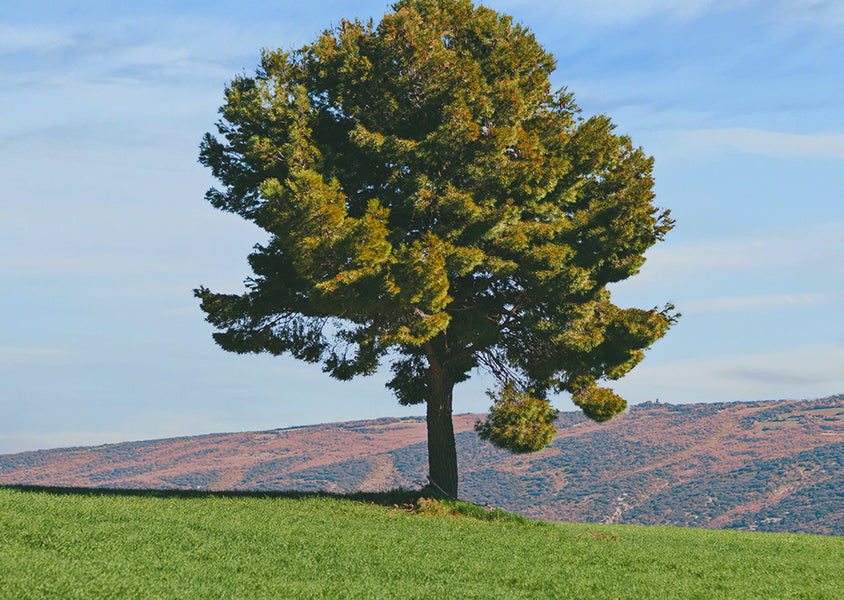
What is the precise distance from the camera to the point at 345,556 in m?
12.9

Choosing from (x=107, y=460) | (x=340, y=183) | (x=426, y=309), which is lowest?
(x=107, y=460)

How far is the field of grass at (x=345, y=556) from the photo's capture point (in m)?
10.7

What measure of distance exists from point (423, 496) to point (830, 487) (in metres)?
130

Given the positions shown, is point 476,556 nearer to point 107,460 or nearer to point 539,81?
point 539,81

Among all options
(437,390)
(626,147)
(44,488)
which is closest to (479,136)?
(626,147)

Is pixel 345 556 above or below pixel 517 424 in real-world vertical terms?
below

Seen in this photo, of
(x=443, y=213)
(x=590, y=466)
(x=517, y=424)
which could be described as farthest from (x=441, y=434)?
(x=590, y=466)

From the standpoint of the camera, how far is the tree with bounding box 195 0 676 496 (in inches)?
698

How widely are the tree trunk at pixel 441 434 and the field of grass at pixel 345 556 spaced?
1656mm

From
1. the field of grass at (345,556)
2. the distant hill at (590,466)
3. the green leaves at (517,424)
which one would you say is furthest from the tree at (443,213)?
the distant hill at (590,466)

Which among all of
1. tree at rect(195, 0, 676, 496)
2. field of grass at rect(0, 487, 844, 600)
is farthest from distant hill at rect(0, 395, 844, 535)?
field of grass at rect(0, 487, 844, 600)

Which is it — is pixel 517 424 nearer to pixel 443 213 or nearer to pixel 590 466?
pixel 443 213

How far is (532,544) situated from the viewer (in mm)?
15578

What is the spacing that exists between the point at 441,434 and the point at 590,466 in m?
140
